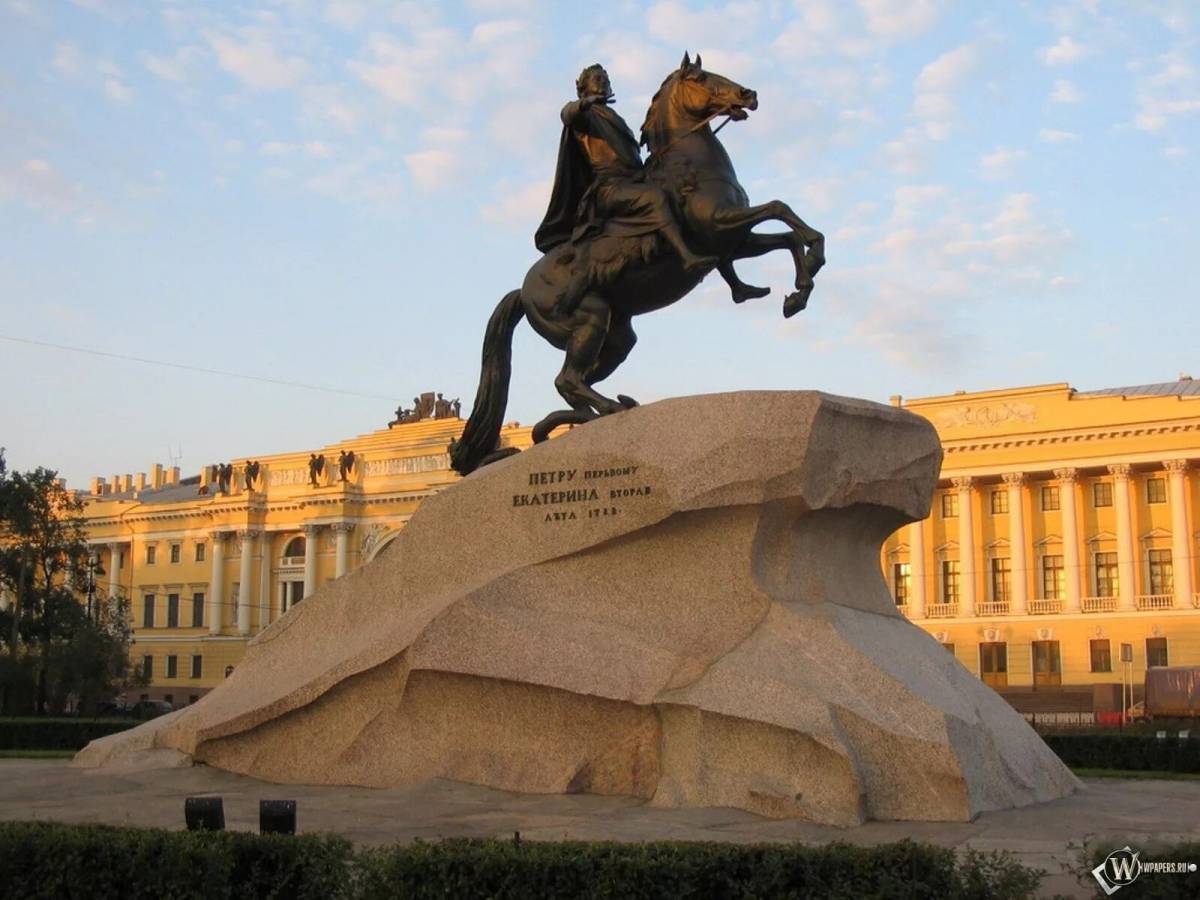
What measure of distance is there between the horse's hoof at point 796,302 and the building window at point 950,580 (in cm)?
5926

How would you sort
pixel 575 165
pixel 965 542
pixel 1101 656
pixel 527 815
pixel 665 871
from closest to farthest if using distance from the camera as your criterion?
pixel 665 871, pixel 527 815, pixel 575 165, pixel 1101 656, pixel 965 542

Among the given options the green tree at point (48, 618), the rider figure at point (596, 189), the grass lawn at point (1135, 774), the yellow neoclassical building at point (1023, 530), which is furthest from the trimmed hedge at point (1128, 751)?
the yellow neoclassical building at point (1023, 530)

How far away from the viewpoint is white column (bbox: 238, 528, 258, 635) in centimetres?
8281

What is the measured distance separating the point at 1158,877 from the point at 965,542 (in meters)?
63.9

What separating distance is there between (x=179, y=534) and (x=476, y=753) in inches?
3161

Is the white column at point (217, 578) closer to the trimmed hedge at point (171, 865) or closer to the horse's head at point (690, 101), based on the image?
the horse's head at point (690, 101)

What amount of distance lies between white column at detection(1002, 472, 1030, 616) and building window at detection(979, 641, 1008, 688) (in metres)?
1.82

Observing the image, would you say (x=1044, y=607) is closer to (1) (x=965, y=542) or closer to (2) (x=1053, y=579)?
(2) (x=1053, y=579)

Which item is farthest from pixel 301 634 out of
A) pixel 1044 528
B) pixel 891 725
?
pixel 1044 528

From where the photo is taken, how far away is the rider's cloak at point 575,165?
11.8m

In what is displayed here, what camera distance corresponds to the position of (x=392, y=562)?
11336mm

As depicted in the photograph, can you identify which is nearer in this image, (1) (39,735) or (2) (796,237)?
(2) (796,237)

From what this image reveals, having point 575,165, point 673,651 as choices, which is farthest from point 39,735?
point 673,651

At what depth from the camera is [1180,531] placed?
201 ft
